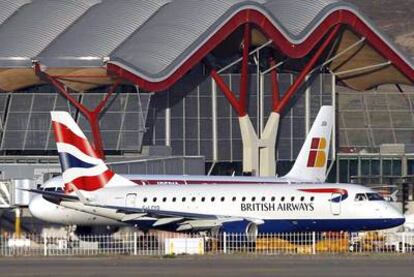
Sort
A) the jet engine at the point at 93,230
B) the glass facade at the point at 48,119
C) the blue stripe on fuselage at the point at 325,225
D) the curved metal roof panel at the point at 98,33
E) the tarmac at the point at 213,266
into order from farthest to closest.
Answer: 1. the glass facade at the point at 48,119
2. the curved metal roof panel at the point at 98,33
3. the jet engine at the point at 93,230
4. the blue stripe on fuselage at the point at 325,225
5. the tarmac at the point at 213,266

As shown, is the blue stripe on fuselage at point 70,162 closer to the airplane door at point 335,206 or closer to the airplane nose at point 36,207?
the airplane nose at point 36,207

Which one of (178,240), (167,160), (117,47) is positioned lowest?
(178,240)

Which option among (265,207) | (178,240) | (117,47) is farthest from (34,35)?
(178,240)

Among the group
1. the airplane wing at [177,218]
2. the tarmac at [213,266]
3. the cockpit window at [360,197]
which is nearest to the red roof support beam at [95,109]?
the airplane wing at [177,218]

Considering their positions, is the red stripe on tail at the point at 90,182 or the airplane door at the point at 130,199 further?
Answer: the red stripe on tail at the point at 90,182

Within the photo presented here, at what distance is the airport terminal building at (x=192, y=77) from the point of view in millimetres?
105750

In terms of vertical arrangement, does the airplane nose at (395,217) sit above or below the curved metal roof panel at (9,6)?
below

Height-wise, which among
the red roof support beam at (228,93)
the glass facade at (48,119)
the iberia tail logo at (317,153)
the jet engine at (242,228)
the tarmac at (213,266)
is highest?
the red roof support beam at (228,93)

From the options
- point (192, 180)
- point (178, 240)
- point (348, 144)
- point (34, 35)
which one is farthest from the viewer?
point (348, 144)

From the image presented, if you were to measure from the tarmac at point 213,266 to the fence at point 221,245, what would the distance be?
8.00 feet

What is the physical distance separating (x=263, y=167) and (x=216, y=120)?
453cm

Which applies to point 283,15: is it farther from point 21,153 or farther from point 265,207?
point 265,207

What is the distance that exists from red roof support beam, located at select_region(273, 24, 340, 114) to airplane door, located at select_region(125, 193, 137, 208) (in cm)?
3949

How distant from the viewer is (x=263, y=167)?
4427 inches
